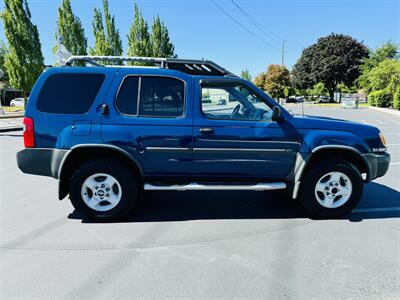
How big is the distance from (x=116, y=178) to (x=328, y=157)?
2.84m

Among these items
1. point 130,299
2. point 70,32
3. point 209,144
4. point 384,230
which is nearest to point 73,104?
point 209,144

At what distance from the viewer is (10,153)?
902 cm

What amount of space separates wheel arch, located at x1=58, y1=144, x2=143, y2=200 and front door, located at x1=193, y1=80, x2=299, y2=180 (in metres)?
0.84

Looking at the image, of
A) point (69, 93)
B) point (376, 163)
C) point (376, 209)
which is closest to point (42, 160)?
→ point (69, 93)

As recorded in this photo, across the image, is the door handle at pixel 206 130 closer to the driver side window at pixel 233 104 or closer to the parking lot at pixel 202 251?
the driver side window at pixel 233 104

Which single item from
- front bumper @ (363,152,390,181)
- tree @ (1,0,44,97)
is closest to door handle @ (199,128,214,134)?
front bumper @ (363,152,390,181)

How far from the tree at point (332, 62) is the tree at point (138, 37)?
3647cm

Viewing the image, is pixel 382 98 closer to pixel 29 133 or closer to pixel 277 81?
pixel 277 81

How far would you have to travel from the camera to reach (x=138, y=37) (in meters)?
30.7

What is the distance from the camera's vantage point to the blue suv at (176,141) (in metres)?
3.87

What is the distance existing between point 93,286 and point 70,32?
30095mm

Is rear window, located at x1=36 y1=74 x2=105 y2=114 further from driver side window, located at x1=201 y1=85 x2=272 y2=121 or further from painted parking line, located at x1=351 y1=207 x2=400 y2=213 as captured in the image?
painted parking line, located at x1=351 y1=207 x2=400 y2=213

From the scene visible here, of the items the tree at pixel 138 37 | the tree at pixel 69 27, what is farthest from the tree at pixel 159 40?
the tree at pixel 69 27

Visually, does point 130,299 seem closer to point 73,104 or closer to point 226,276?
point 226,276
